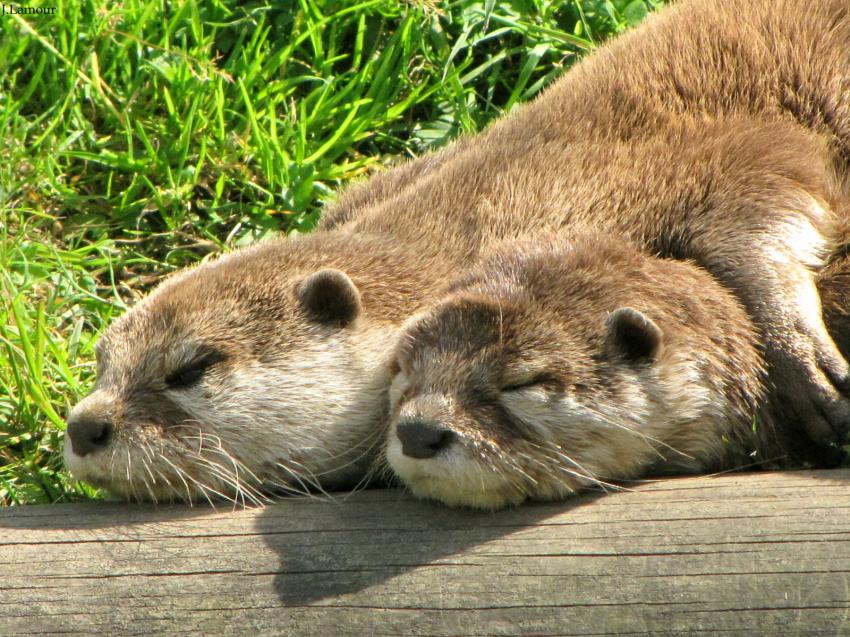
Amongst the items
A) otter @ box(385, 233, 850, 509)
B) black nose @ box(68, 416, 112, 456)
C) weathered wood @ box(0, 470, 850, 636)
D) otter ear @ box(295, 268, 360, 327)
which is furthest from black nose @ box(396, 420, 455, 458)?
black nose @ box(68, 416, 112, 456)

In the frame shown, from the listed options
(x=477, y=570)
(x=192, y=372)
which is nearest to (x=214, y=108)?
(x=192, y=372)

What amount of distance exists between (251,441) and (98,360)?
0.57 metres

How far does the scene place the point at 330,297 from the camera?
3668mm

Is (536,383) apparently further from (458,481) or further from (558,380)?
(458,481)

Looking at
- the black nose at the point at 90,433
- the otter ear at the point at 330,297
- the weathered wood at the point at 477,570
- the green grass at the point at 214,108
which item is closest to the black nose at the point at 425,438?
the weathered wood at the point at 477,570

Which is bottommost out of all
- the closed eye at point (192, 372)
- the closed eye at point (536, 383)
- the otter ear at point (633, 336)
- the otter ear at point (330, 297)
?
the closed eye at point (192, 372)

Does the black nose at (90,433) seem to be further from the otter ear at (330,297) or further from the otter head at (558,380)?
the otter head at (558,380)

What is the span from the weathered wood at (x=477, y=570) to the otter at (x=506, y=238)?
0.42 meters

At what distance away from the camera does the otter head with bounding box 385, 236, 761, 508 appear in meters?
3.05

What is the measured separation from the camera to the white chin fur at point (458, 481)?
3.00 m

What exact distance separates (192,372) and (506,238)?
1042 mm

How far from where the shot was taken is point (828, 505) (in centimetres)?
283

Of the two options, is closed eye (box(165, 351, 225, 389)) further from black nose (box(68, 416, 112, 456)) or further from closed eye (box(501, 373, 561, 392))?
closed eye (box(501, 373, 561, 392))

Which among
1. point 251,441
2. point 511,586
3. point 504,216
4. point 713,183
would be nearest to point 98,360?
point 251,441
